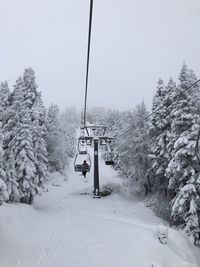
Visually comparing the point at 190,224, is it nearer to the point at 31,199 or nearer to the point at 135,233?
the point at 135,233

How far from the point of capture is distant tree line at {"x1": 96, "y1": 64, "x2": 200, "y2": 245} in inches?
802

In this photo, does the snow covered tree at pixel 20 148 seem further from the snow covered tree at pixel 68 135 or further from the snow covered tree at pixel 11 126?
the snow covered tree at pixel 68 135

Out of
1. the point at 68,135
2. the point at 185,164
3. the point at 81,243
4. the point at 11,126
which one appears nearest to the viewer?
the point at 81,243

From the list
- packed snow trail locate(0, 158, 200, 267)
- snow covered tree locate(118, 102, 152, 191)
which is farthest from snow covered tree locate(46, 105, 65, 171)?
packed snow trail locate(0, 158, 200, 267)

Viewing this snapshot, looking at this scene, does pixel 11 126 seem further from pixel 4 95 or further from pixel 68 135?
pixel 68 135

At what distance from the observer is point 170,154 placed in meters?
26.9

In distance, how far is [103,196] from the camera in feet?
118

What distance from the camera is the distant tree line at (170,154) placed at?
66.8 feet

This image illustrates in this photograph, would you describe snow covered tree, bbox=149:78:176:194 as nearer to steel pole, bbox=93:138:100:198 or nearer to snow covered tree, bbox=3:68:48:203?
steel pole, bbox=93:138:100:198

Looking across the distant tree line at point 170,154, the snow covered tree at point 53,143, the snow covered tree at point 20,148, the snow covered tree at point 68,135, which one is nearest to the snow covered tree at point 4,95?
the snow covered tree at point 20,148

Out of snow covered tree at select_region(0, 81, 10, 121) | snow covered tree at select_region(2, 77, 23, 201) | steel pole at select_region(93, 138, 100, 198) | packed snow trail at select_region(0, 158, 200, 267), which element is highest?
snow covered tree at select_region(0, 81, 10, 121)

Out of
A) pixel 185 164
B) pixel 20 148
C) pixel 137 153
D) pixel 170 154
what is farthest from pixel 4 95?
pixel 185 164

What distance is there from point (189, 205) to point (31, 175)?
13.0m

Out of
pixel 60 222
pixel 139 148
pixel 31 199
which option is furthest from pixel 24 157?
pixel 139 148
